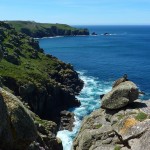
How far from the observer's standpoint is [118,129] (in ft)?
99.4

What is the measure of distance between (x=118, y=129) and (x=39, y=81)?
92477mm

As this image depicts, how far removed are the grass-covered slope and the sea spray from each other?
3765 mm

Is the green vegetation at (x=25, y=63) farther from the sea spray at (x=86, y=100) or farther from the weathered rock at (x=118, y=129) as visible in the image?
the weathered rock at (x=118, y=129)

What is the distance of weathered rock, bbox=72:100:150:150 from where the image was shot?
27688 millimetres

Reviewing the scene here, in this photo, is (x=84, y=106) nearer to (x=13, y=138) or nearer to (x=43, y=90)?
(x=43, y=90)

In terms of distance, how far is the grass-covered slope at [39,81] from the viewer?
110 metres

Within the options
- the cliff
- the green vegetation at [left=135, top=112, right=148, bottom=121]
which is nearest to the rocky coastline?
the cliff

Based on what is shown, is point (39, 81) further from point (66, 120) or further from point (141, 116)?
point (141, 116)

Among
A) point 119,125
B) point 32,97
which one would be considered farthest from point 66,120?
point 119,125

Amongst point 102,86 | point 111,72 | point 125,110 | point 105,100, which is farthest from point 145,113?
point 111,72

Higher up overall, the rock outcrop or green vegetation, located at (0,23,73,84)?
the rock outcrop

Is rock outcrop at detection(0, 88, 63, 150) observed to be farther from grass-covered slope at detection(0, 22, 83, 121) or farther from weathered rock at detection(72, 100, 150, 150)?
grass-covered slope at detection(0, 22, 83, 121)

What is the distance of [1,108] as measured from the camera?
25.9 meters

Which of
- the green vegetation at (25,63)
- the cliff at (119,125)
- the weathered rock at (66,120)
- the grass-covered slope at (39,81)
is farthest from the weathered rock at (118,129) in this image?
the green vegetation at (25,63)
